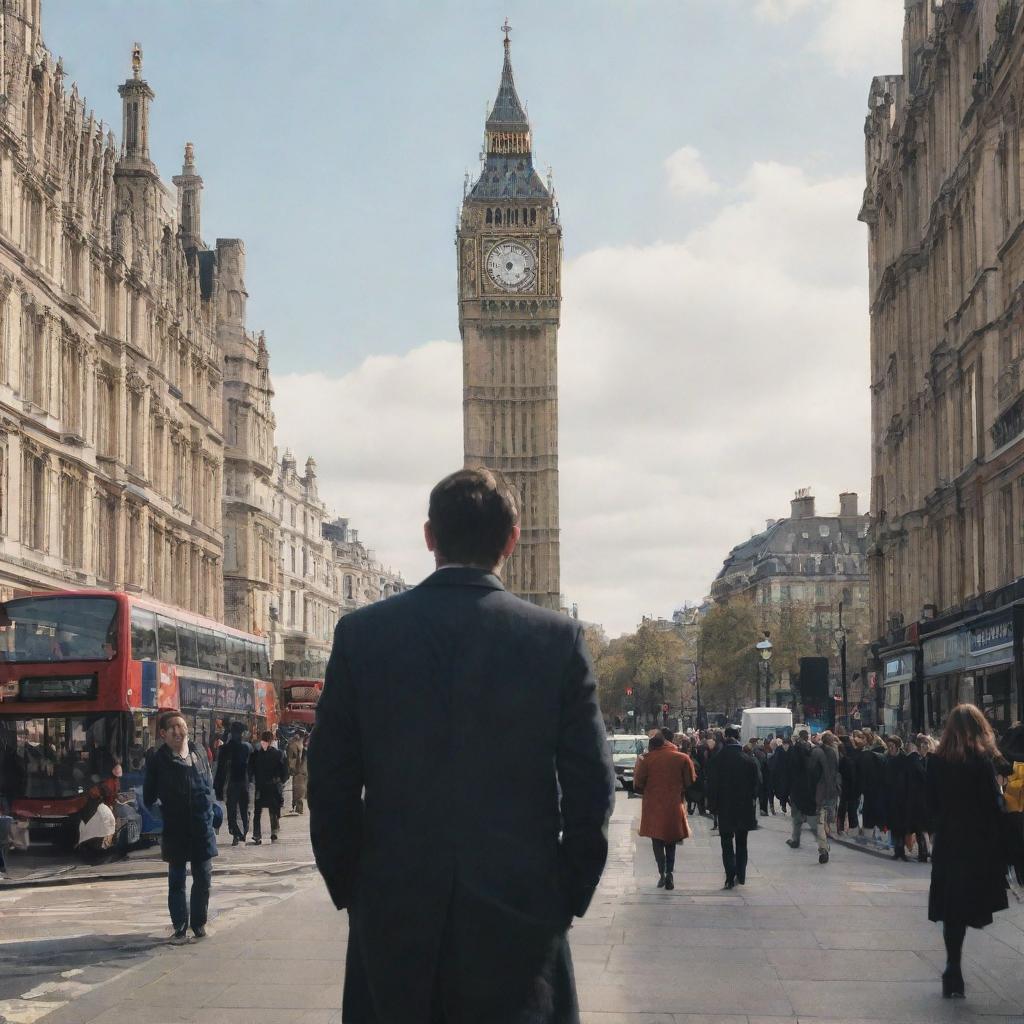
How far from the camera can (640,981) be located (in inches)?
415

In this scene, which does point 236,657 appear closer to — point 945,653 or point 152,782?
point 945,653

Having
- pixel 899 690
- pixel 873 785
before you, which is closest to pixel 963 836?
pixel 873 785

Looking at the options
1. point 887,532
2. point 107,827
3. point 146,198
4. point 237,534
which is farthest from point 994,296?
point 237,534

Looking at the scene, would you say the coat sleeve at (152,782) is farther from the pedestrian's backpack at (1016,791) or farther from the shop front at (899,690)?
the shop front at (899,690)

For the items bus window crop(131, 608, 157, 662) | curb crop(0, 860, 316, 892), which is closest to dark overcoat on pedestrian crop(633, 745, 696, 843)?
curb crop(0, 860, 316, 892)

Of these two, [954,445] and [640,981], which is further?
[954,445]

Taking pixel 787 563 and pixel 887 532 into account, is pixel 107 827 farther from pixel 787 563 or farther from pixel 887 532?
pixel 787 563

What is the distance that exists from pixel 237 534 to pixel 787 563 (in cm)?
Answer: 6958

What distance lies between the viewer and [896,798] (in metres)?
22.7

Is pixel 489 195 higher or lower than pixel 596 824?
higher

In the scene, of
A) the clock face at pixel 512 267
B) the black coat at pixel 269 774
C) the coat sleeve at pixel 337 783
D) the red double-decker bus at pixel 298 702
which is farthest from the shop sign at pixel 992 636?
the clock face at pixel 512 267

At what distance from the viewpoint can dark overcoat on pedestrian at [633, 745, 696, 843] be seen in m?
18.0

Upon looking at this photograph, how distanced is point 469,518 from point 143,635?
22232 millimetres

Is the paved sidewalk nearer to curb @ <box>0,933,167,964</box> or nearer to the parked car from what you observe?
curb @ <box>0,933,167,964</box>
